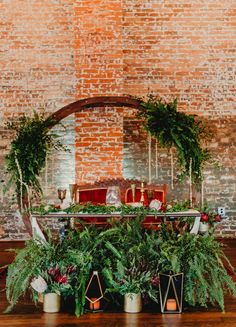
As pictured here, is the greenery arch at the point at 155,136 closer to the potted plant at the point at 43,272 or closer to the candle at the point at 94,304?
the potted plant at the point at 43,272

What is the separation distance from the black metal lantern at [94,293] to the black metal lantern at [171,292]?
1.59 feet

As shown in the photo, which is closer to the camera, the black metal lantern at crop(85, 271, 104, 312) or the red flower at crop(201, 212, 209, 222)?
the black metal lantern at crop(85, 271, 104, 312)

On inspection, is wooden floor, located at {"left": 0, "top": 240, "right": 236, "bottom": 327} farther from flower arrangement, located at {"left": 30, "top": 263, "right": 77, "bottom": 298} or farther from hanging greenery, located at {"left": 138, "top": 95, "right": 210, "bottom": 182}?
hanging greenery, located at {"left": 138, "top": 95, "right": 210, "bottom": 182}

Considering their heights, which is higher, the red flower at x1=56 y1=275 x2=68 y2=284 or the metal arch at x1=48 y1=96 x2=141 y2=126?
the metal arch at x1=48 y1=96 x2=141 y2=126

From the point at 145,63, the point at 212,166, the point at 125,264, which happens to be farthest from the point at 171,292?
the point at 145,63

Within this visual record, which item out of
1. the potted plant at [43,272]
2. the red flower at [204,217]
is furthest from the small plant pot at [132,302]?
the red flower at [204,217]

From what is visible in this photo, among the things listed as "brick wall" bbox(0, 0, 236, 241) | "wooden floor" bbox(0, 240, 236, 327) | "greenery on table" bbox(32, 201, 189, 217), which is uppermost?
"brick wall" bbox(0, 0, 236, 241)

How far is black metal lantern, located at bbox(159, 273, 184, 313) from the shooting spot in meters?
4.69

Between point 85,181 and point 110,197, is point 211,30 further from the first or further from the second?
point 110,197

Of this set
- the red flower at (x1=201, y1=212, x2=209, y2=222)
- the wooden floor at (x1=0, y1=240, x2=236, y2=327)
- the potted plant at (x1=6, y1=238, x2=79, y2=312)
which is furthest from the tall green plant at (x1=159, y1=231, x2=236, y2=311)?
the red flower at (x1=201, y1=212, x2=209, y2=222)

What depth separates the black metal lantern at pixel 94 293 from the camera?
4.77 meters

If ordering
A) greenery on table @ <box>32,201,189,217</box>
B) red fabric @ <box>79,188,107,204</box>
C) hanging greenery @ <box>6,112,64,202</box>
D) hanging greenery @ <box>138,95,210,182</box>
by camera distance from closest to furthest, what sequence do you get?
greenery on table @ <box>32,201,189,217</box>
hanging greenery @ <box>6,112,64,202</box>
hanging greenery @ <box>138,95,210,182</box>
red fabric @ <box>79,188,107,204</box>

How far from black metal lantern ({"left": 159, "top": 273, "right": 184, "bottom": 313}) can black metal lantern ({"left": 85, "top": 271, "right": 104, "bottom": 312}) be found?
48cm

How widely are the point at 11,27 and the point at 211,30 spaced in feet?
9.35
